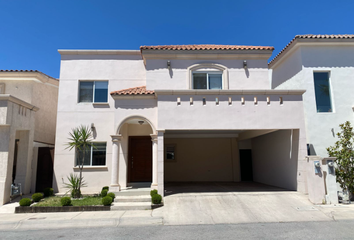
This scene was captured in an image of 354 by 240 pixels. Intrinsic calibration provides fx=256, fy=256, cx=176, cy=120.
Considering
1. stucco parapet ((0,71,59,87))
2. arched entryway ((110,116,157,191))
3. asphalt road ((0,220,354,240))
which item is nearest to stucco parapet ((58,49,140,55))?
stucco parapet ((0,71,59,87))

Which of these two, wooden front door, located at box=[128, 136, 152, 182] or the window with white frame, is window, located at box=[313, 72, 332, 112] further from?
wooden front door, located at box=[128, 136, 152, 182]

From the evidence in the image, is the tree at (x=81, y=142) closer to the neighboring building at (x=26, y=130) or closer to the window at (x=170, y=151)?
the neighboring building at (x=26, y=130)

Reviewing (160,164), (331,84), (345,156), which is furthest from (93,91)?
(345,156)

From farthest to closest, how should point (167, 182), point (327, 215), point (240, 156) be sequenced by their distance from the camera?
point (240, 156), point (167, 182), point (327, 215)

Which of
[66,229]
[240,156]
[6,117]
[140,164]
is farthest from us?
[240,156]

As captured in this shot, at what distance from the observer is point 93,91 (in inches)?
561

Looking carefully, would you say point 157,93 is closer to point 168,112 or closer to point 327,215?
point 168,112

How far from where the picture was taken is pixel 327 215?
8906mm

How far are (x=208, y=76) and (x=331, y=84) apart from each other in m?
6.15

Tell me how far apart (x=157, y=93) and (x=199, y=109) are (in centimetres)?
202

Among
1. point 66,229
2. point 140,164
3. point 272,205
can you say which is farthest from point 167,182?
point 66,229

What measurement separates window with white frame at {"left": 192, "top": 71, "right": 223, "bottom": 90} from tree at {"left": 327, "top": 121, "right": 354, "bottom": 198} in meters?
6.25

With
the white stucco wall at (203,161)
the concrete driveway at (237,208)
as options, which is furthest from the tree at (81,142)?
the white stucco wall at (203,161)

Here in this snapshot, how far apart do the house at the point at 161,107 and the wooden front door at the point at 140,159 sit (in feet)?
0.18
